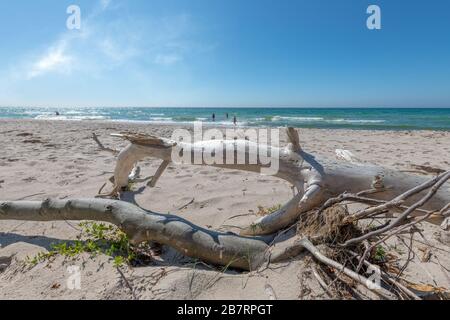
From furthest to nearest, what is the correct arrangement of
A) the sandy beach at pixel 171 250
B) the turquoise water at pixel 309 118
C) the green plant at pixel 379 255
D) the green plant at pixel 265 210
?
the turquoise water at pixel 309 118, the green plant at pixel 265 210, the green plant at pixel 379 255, the sandy beach at pixel 171 250

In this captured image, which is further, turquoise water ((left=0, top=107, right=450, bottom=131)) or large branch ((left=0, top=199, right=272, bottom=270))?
turquoise water ((left=0, top=107, right=450, bottom=131))

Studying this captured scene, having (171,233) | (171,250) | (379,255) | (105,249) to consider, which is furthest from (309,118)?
(105,249)

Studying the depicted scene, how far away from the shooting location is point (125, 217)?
86.6 inches

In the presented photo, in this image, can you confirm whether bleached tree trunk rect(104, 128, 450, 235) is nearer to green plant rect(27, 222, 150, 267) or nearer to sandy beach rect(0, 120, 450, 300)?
sandy beach rect(0, 120, 450, 300)

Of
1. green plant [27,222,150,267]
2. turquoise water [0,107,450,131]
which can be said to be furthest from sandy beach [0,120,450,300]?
turquoise water [0,107,450,131]

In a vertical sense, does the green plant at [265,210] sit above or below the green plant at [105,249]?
above

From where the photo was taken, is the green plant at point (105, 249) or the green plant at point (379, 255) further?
the green plant at point (105, 249)

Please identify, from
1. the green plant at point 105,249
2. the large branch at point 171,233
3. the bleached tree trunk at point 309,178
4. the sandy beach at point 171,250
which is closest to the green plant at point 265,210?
the sandy beach at point 171,250

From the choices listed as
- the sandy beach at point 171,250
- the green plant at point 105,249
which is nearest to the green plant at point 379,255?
the sandy beach at point 171,250

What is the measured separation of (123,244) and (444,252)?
8.79ft

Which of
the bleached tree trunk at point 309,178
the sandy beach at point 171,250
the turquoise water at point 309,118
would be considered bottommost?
the sandy beach at point 171,250

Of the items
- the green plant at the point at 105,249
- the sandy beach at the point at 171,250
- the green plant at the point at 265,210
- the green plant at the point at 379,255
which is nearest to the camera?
the sandy beach at the point at 171,250

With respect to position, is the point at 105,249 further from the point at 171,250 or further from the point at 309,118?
the point at 309,118

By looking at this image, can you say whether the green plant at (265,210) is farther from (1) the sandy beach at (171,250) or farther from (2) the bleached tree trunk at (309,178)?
(2) the bleached tree trunk at (309,178)
